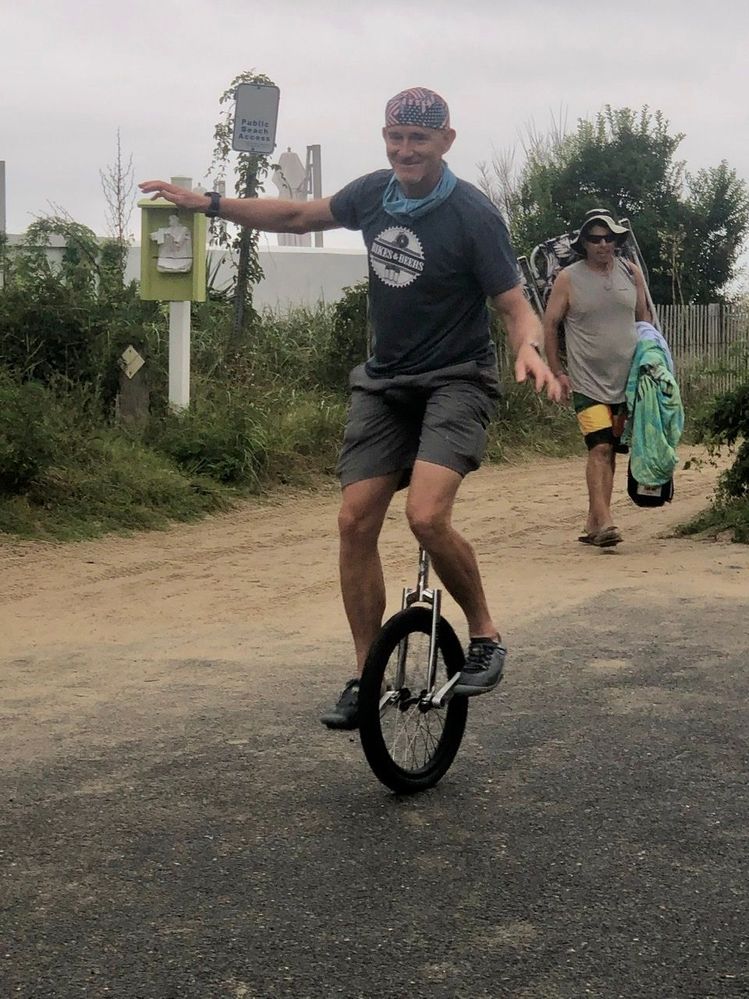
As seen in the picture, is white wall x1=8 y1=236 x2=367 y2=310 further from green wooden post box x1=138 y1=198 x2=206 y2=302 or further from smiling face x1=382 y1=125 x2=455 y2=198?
smiling face x1=382 y1=125 x2=455 y2=198

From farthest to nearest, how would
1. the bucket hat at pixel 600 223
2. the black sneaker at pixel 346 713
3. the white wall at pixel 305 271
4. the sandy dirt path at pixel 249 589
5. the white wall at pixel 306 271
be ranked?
the white wall at pixel 306 271
the white wall at pixel 305 271
the bucket hat at pixel 600 223
the sandy dirt path at pixel 249 589
the black sneaker at pixel 346 713

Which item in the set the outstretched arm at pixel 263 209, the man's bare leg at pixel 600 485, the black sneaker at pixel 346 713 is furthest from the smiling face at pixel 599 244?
the black sneaker at pixel 346 713

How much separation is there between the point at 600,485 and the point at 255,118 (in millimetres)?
6308

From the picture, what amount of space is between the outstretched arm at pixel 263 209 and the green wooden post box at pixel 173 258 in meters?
7.12

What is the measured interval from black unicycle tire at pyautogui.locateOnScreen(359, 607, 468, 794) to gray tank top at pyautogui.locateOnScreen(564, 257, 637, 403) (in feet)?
15.5

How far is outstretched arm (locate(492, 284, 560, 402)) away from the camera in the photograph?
443 centimetres

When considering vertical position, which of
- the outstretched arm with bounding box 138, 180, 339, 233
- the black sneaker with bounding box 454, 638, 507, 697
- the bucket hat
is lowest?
the black sneaker with bounding box 454, 638, 507, 697

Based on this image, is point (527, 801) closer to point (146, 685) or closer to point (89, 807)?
point (89, 807)

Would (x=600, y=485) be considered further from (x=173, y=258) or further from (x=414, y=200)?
(x=414, y=200)

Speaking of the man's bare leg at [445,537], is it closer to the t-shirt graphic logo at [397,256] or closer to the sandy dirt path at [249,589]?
the t-shirt graphic logo at [397,256]

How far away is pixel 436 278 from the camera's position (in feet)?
15.3

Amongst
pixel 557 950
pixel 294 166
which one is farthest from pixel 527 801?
pixel 294 166

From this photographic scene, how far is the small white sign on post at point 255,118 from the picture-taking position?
1381 cm

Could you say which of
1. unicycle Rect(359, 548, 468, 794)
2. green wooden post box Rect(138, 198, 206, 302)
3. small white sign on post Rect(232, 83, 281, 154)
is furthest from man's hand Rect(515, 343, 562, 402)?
small white sign on post Rect(232, 83, 281, 154)
